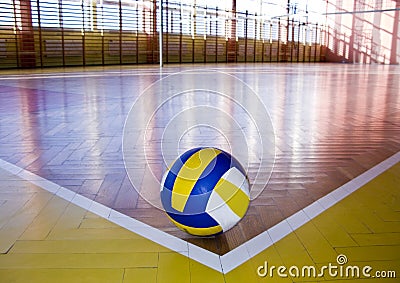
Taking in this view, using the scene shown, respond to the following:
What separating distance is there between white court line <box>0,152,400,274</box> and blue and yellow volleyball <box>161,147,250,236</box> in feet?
0.36

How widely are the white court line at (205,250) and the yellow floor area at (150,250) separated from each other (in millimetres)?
40

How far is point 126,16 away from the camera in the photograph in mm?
19766

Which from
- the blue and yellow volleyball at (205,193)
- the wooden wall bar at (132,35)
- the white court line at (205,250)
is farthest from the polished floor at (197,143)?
the wooden wall bar at (132,35)

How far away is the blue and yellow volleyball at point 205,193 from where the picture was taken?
1913 mm

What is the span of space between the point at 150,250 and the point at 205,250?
0.26m

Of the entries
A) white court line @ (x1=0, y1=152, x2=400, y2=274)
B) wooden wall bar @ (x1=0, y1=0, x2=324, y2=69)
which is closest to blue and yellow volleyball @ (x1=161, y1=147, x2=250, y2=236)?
white court line @ (x1=0, y1=152, x2=400, y2=274)

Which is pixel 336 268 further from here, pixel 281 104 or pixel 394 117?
pixel 281 104

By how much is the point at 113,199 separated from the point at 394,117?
4.52 meters

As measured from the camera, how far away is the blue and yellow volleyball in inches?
75.3

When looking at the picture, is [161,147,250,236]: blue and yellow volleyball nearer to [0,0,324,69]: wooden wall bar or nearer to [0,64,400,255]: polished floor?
[0,64,400,255]: polished floor

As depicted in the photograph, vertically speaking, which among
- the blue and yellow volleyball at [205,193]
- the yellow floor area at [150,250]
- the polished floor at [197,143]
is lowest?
the yellow floor area at [150,250]

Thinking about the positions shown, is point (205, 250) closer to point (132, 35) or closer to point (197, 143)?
point (197, 143)

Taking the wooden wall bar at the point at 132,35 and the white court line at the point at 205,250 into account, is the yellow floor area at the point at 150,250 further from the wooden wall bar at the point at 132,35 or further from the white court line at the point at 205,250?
the wooden wall bar at the point at 132,35

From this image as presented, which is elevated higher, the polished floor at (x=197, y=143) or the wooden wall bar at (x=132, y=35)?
the wooden wall bar at (x=132, y=35)
